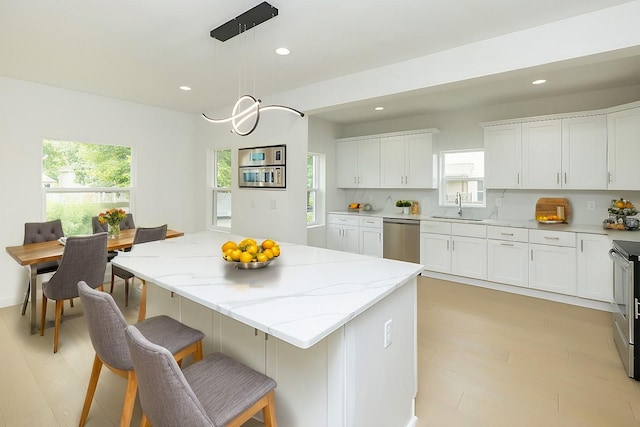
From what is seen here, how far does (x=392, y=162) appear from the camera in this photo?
5.48 m

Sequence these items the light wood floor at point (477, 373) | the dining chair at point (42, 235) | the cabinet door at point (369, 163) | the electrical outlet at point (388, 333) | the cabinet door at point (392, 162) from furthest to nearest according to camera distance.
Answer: the cabinet door at point (369, 163) → the cabinet door at point (392, 162) → the dining chair at point (42, 235) → the light wood floor at point (477, 373) → the electrical outlet at point (388, 333)

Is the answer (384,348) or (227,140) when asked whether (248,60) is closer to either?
(227,140)

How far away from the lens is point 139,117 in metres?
4.88

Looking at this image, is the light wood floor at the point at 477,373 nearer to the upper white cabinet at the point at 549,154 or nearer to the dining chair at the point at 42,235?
the dining chair at the point at 42,235

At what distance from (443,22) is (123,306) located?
4198 mm

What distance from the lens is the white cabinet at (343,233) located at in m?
5.54

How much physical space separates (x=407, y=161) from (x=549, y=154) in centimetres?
191

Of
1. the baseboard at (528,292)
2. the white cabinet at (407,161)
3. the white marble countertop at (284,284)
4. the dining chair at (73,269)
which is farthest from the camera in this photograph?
the white cabinet at (407,161)

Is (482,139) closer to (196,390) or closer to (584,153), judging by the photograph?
(584,153)

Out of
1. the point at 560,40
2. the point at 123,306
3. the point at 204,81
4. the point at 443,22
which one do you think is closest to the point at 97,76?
the point at 204,81

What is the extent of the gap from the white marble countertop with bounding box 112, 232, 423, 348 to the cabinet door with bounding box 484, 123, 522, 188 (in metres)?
3.25

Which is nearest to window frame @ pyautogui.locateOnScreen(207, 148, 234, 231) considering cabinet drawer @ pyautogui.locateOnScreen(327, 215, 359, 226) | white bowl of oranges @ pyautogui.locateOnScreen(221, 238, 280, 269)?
cabinet drawer @ pyautogui.locateOnScreen(327, 215, 359, 226)

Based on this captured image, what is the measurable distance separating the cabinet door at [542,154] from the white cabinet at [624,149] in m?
0.49

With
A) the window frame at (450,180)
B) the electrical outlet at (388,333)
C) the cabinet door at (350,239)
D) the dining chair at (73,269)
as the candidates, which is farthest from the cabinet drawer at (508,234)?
the dining chair at (73,269)
